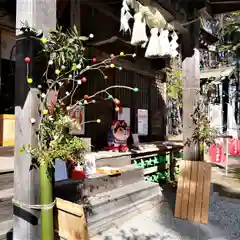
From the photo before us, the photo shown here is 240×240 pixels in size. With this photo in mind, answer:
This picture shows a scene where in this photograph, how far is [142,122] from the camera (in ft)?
25.1

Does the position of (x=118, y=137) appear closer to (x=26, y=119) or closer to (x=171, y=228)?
(x=171, y=228)

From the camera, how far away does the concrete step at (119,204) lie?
382 centimetres

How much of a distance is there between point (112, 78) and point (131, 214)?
11.1 ft

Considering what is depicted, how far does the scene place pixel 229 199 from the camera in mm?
5621

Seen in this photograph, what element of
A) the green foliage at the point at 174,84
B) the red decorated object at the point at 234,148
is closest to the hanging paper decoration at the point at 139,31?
the green foliage at the point at 174,84

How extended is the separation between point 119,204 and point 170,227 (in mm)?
831

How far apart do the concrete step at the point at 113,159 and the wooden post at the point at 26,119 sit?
226 cm

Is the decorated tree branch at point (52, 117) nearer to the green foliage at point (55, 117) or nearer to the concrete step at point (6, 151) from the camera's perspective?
the green foliage at point (55, 117)

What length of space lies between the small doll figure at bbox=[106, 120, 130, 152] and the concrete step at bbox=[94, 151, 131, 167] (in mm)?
231

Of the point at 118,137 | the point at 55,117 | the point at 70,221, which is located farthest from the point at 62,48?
the point at 118,137

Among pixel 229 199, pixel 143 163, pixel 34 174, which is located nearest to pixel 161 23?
pixel 34 174

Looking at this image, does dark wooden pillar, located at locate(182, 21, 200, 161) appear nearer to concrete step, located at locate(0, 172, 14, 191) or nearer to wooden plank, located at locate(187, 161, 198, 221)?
wooden plank, located at locate(187, 161, 198, 221)

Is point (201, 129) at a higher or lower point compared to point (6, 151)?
higher

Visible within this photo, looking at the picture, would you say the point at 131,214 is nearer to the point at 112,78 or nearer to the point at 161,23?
the point at 161,23
